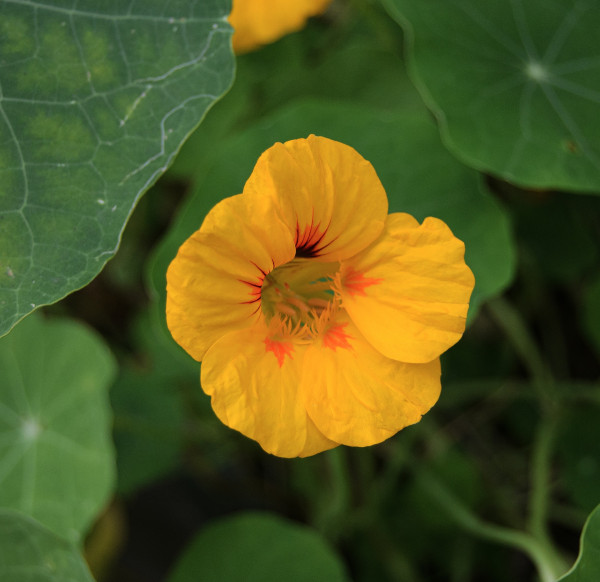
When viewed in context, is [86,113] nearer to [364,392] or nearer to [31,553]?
[364,392]

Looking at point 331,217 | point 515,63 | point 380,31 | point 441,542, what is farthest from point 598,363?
point 331,217

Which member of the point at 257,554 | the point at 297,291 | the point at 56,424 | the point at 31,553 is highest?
the point at 297,291

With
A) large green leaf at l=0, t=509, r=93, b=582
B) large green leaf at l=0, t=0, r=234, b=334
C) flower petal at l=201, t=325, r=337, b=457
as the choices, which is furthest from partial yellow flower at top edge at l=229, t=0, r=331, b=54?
large green leaf at l=0, t=509, r=93, b=582

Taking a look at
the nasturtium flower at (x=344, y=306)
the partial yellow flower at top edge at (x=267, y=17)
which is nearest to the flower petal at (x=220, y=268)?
the nasturtium flower at (x=344, y=306)

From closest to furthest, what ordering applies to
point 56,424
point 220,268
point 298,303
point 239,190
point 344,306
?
point 220,268, point 344,306, point 298,303, point 239,190, point 56,424

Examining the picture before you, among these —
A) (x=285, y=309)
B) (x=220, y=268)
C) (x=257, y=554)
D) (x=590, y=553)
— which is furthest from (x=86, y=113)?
(x=257, y=554)

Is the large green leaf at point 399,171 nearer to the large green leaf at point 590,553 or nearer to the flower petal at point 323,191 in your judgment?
the flower petal at point 323,191
